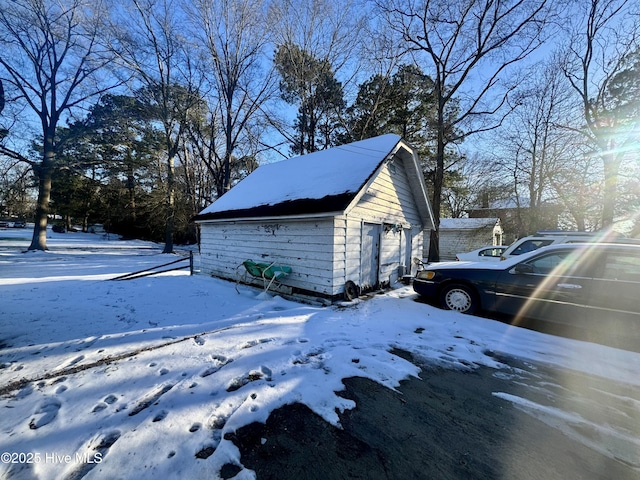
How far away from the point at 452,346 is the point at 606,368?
1.88m

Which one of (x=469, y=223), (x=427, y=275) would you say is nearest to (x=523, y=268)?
(x=427, y=275)

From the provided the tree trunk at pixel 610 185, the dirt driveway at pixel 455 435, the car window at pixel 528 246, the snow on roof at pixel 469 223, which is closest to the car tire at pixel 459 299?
the dirt driveway at pixel 455 435

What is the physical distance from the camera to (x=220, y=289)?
25.2 ft

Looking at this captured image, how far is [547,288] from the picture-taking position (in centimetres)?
477

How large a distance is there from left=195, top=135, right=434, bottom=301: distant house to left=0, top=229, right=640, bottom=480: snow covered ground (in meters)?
1.15

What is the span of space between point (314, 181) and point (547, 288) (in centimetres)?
592

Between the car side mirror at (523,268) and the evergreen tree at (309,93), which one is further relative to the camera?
the evergreen tree at (309,93)

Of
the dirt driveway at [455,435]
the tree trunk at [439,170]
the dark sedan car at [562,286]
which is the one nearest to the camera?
the dirt driveway at [455,435]

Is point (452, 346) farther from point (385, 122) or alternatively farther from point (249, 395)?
point (385, 122)

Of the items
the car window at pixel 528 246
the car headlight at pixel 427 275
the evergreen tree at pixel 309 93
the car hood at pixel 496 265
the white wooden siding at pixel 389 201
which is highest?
the evergreen tree at pixel 309 93

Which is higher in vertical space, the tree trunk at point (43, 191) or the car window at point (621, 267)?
the tree trunk at point (43, 191)

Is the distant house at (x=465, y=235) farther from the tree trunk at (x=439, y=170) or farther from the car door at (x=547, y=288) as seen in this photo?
the car door at (x=547, y=288)

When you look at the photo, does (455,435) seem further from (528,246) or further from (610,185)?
(610,185)

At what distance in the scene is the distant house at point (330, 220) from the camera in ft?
20.7
